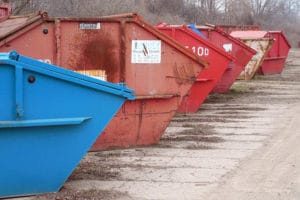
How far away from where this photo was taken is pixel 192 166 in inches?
258

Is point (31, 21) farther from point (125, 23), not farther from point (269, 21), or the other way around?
point (269, 21)

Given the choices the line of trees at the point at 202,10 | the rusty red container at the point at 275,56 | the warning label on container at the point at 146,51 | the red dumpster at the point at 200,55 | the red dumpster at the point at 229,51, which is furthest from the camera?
the line of trees at the point at 202,10

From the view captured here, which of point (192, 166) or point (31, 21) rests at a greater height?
point (31, 21)

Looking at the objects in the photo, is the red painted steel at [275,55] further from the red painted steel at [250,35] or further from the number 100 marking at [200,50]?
the number 100 marking at [200,50]

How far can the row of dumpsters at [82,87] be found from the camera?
5.02m

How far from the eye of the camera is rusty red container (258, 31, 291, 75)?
19.5m

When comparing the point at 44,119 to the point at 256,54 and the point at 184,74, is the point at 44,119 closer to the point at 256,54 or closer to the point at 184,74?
the point at 184,74

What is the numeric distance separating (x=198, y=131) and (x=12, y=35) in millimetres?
3234

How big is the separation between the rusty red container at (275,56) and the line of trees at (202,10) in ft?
23.3

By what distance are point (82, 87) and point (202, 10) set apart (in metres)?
40.8

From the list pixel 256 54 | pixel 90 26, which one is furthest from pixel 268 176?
pixel 256 54

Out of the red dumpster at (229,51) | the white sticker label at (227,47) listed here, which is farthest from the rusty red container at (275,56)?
the white sticker label at (227,47)

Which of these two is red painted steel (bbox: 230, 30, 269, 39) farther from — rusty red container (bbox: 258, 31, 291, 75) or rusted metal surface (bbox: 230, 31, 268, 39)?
rusty red container (bbox: 258, 31, 291, 75)

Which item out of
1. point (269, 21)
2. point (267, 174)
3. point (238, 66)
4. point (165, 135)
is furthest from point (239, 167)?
point (269, 21)
